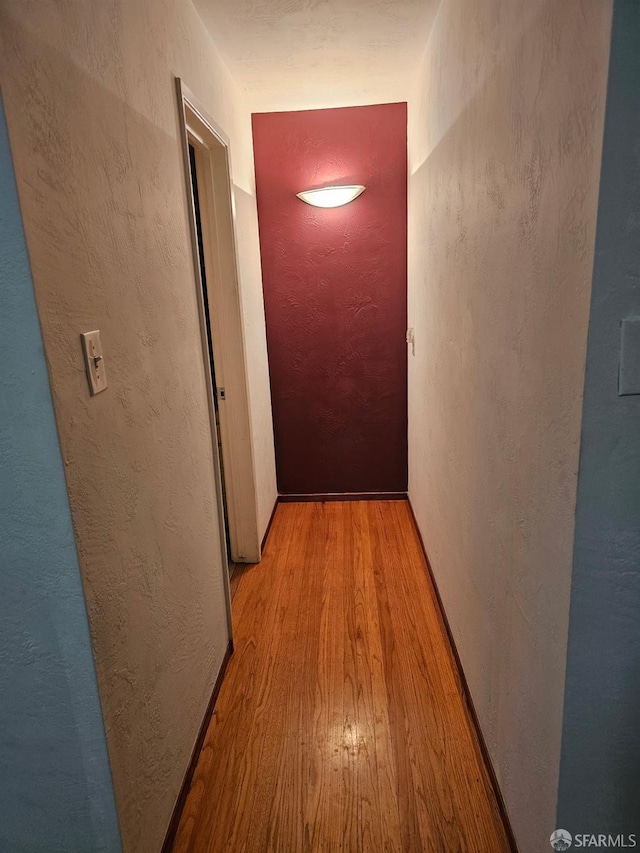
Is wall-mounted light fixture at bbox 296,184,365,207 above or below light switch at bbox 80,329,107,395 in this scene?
above

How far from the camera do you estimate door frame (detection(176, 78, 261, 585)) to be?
214cm

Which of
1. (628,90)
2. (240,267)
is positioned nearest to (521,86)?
(628,90)

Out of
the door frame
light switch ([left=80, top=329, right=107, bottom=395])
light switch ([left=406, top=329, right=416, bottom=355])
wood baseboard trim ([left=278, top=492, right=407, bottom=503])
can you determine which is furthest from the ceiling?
wood baseboard trim ([left=278, top=492, right=407, bottom=503])

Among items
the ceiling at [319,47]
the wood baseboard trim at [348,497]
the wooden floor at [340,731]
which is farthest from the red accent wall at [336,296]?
the wooden floor at [340,731]

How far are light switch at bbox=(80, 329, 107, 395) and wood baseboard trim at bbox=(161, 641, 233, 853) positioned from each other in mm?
1196

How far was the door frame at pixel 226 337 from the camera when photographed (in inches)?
84.2

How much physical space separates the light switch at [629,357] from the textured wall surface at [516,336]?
58mm

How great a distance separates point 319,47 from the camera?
2.23 m

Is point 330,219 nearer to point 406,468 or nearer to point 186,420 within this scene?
point 406,468

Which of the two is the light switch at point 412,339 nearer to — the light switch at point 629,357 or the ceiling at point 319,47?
the ceiling at point 319,47

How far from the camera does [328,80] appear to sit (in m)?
2.59

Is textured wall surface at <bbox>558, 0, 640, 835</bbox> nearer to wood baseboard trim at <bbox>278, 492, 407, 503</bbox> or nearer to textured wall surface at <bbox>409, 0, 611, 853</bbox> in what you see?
textured wall surface at <bbox>409, 0, 611, 853</bbox>

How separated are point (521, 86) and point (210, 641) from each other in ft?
6.02

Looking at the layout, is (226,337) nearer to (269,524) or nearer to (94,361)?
(269,524)
